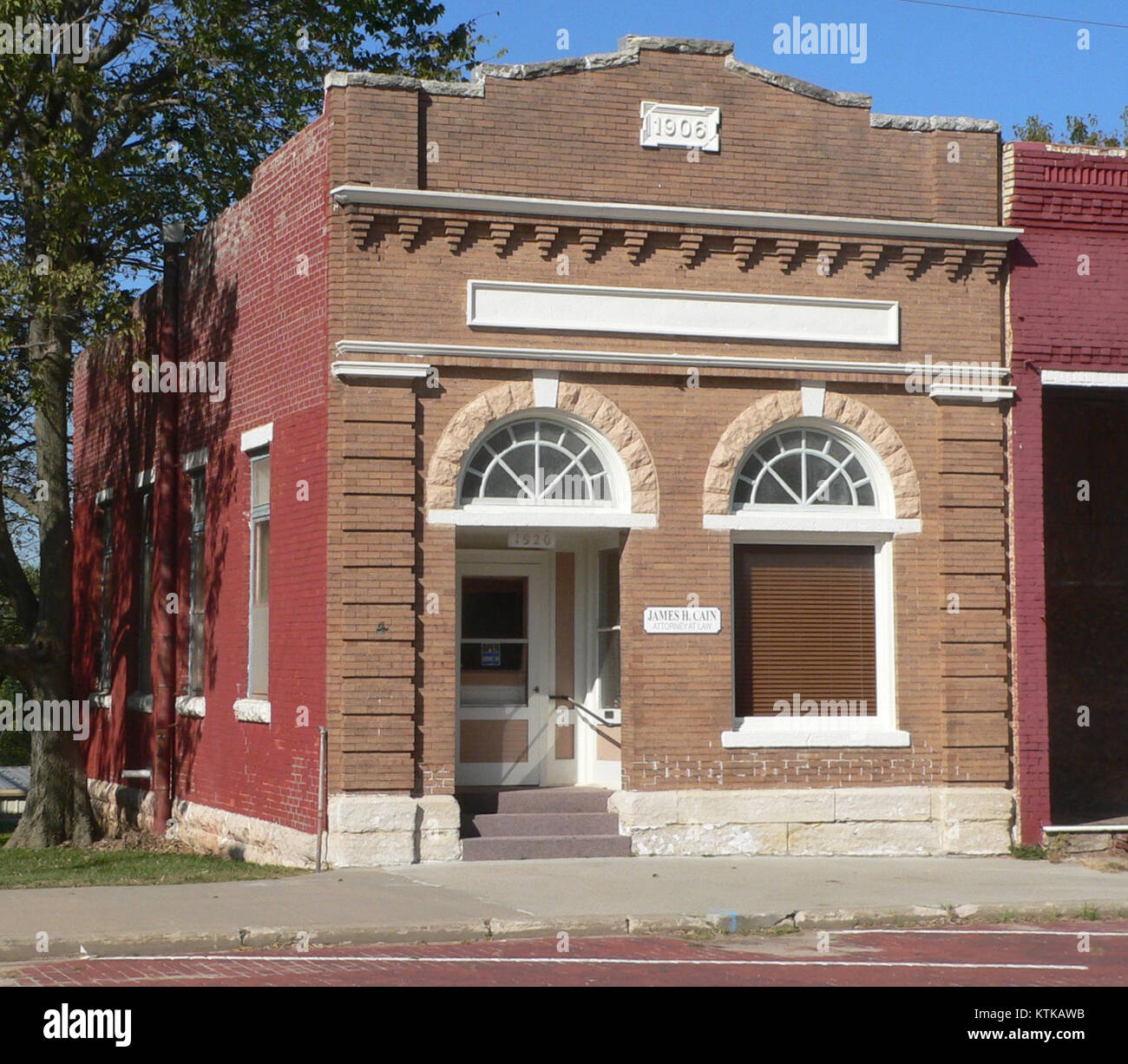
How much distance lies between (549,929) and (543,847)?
11.2ft

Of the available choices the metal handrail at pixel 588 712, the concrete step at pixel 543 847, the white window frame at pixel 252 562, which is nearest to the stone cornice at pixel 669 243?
the white window frame at pixel 252 562

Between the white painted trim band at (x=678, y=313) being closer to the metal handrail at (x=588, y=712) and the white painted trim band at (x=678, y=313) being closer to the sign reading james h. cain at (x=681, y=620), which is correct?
the sign reading james h. cain at (x=681, y=620)

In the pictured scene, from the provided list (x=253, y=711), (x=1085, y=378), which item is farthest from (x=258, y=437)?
(x=1085, y=378)

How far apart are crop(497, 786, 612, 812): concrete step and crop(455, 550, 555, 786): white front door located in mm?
592

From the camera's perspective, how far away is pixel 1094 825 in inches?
620

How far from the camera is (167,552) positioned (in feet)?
63.1

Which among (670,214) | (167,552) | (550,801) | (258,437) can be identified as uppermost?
(670,214)

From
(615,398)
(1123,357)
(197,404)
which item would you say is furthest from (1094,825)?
(197,404)

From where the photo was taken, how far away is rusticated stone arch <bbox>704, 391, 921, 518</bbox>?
1511 cm

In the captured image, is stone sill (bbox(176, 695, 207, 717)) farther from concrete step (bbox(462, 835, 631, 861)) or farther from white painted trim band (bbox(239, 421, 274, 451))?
concrete step (bbox(462, 835, 631, 861))

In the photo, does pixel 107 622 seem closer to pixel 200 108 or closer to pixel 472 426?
pixel 200 108

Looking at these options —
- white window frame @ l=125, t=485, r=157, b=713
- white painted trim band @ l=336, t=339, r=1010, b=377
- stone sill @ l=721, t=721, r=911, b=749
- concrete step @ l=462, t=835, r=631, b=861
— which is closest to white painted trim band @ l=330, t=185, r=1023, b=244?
white painted trim band @ l=336, t=339, r=1010, b=377

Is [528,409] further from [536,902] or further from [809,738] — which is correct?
[536,902]

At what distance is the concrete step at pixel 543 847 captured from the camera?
14.1 meters
